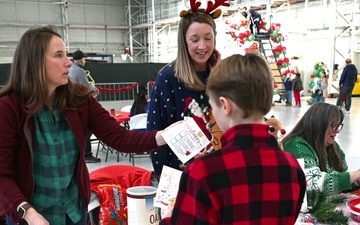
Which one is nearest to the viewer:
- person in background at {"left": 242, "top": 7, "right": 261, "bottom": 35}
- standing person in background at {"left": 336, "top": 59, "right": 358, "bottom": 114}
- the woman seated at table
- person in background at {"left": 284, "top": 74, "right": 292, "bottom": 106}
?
the woman seated at table

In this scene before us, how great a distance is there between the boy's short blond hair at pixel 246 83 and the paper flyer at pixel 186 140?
0.49m

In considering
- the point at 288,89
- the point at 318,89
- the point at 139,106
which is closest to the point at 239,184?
the point at 139,106

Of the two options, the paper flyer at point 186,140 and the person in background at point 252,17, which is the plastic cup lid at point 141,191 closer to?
the paper flyer at point 186,140

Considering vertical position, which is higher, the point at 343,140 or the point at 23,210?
the point at 23,210

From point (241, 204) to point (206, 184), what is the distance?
11cm

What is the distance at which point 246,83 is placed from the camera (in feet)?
3.10

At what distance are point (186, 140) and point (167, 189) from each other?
0.70ft

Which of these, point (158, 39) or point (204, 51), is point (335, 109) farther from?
point (158, 39)

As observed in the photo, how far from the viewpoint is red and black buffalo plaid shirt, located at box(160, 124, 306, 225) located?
92cm

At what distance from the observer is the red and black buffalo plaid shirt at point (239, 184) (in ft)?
3.02

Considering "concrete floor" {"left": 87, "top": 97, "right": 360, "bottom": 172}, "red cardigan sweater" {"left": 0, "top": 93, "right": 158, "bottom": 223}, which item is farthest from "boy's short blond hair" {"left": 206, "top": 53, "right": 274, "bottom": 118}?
"concrete floor" {"left": 87, "top": 97, "right": 360, "bottom": 172}

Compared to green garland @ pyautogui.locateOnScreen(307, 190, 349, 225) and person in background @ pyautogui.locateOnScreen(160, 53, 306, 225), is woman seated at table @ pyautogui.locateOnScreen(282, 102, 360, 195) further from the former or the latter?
person in background @ pyautogui.locateOnScreen(160, 53, 306, 225)

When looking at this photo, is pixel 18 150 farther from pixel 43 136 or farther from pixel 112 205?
pixel 112 205

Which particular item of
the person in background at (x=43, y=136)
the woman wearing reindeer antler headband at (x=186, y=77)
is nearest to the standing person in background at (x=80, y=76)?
the woman wearing reindeer antler headband at (x=186, y=77)
